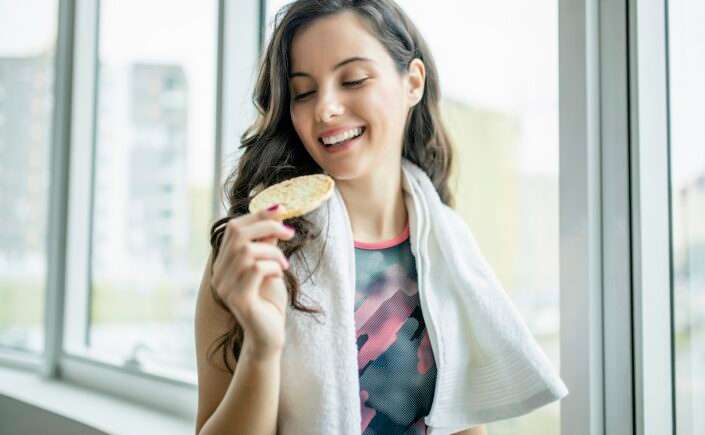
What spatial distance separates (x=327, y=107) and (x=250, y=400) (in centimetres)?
43

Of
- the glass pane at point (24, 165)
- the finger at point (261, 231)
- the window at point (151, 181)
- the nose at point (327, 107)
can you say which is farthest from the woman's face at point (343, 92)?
the glass pane at point (24, 165)

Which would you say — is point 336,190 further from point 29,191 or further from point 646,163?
point 29,191

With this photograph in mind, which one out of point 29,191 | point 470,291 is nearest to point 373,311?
point 470,291

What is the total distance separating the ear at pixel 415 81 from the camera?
43.6 inches

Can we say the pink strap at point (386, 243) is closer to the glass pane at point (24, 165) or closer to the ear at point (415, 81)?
the ear at point (415, 81)

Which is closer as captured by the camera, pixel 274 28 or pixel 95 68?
pixel 274 28

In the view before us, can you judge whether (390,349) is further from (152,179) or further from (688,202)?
(152,179)

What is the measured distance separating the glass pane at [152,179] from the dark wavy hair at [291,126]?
2.64 ft

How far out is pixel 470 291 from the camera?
1.07 meters

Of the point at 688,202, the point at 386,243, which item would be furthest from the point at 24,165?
the point at 688,202

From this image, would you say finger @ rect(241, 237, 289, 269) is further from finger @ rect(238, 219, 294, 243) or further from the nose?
the nose

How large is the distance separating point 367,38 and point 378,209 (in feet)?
0.92

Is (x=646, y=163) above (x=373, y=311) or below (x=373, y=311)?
above

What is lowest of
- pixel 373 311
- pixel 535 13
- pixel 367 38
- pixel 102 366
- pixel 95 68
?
pixel 102 366
